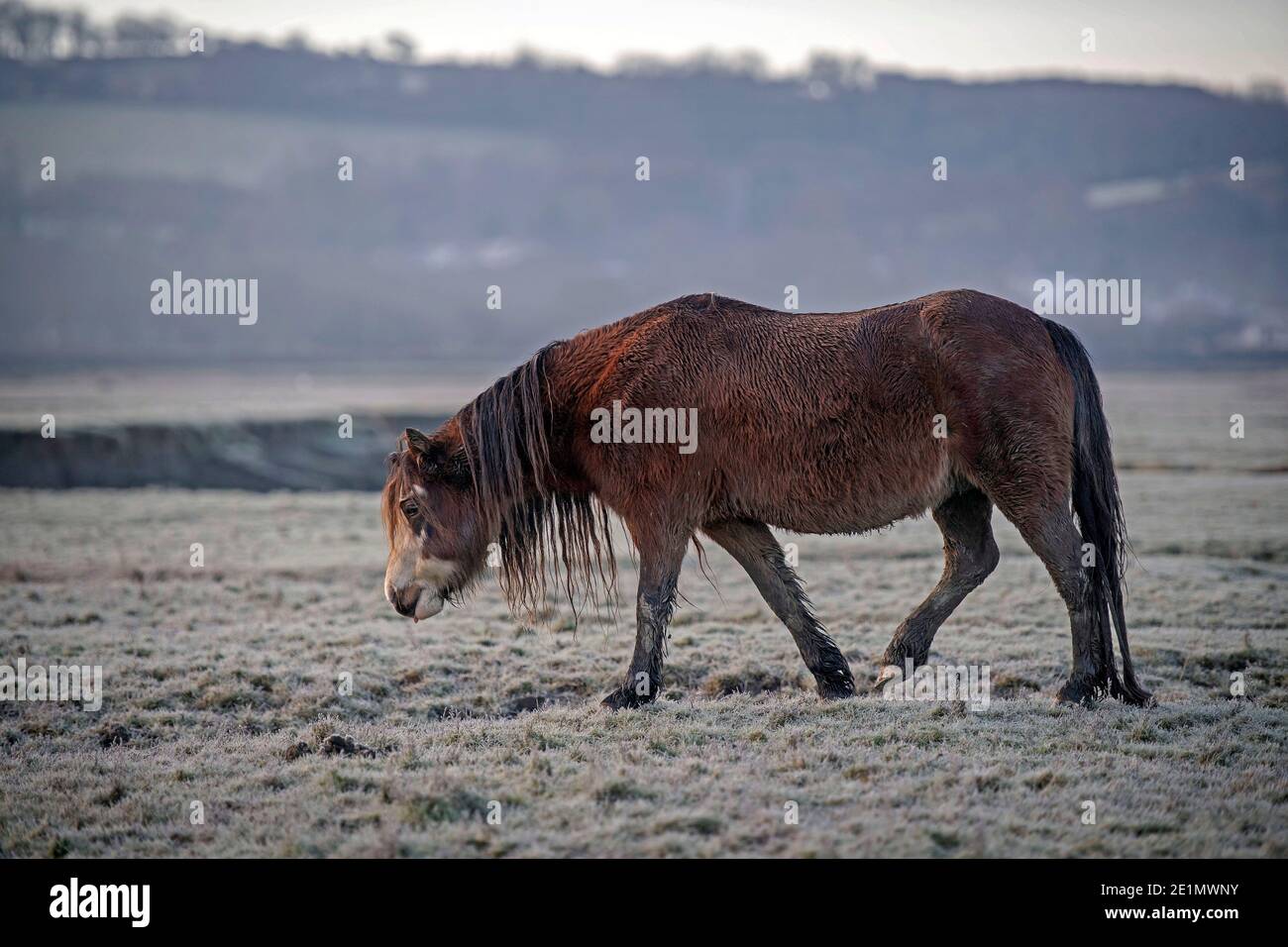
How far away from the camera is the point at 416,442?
7.71 m

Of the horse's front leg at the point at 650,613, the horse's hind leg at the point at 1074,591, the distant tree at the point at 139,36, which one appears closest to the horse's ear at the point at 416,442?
the horse's front leg at the point at 650,613

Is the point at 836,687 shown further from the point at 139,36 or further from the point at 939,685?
the point at 139,36

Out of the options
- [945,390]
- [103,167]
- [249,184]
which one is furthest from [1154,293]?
[945,390]

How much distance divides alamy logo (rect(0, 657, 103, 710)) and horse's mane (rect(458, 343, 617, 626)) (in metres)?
3.29

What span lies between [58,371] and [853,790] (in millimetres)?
64892

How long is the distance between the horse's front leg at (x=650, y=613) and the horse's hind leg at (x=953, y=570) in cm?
168

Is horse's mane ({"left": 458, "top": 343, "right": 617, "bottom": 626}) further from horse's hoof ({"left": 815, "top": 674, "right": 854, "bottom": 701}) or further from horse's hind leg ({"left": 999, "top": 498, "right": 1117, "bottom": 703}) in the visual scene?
horse's hind leg ({"left": 999, "top": 498, "right": 1117, "bottom": 703})

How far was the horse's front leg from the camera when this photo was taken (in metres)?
7.66

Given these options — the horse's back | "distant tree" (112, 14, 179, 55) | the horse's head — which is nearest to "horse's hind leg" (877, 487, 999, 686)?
the horse's back

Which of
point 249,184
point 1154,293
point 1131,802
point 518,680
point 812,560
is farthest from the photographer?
point 249,184

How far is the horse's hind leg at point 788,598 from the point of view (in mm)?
7957

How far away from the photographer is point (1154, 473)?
23.9 m
